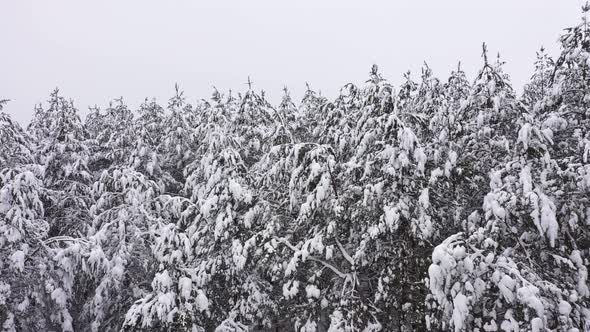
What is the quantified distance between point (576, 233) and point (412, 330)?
3.42m

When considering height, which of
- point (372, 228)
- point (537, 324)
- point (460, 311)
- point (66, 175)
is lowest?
point (537, 324)

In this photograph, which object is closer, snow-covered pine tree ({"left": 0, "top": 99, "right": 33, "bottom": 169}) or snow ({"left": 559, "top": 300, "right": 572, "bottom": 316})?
snow ({"left": 559, "top": 300, "right": 572, "bottom": 316})

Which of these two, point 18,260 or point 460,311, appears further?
point 18,260

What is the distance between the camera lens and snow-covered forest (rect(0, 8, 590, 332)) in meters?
6.41

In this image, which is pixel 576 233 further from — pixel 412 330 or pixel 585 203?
pixel 412 330

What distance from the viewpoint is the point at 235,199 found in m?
9.80

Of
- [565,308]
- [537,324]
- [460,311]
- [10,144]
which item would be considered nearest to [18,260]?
[10,144]

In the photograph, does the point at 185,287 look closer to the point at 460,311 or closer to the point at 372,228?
the point at 372,228

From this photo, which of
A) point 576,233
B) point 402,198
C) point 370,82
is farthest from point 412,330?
point 370,82

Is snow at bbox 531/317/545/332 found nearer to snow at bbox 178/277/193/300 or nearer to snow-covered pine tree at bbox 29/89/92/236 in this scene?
snow at bbox 178/277/193/300

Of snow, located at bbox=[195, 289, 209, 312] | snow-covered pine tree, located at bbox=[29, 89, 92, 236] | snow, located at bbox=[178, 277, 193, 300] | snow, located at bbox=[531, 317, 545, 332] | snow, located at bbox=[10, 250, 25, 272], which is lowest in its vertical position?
snow, located at bbox=[531, 317, 545, 332]

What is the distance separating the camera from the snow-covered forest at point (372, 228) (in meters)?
6.41

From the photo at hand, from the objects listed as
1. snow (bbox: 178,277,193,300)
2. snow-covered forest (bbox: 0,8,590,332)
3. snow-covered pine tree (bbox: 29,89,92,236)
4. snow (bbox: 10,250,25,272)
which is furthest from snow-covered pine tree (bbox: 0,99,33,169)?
snow (bbox: 178,277,193,300)

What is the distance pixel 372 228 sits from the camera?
786cm
